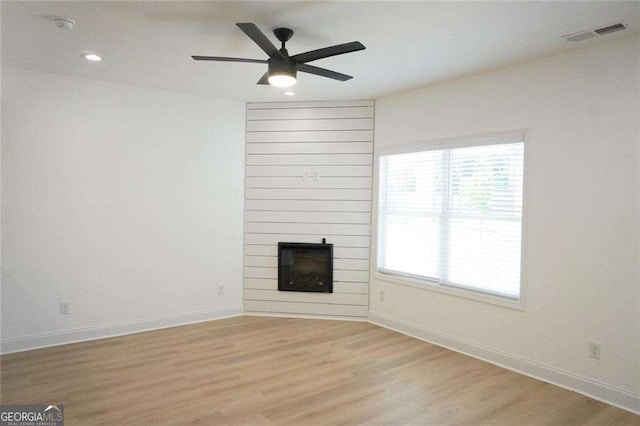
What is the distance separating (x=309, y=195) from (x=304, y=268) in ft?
3.19

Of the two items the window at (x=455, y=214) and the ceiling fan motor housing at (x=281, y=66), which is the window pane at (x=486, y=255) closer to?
the window at (x=455, y=214)

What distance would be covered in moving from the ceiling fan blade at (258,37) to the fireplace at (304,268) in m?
2.83

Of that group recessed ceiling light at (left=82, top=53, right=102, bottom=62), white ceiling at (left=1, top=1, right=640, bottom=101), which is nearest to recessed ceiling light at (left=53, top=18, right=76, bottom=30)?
white ceiling at (left=1, top=1, right=640, bottom=101)

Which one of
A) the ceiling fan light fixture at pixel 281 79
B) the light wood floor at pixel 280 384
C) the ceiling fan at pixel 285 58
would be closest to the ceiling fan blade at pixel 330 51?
the ceiling fan at pixel 285 58

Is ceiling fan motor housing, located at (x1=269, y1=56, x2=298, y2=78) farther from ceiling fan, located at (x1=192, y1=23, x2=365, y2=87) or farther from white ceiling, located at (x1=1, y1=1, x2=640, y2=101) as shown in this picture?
white ceiling, located at (x1=1, y1=1, x2=640, y2=101)

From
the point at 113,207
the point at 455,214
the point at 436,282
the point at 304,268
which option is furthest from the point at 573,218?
the point at 113,207

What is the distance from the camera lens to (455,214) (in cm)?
414

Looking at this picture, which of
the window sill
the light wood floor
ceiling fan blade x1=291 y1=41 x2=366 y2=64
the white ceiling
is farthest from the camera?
the window sill

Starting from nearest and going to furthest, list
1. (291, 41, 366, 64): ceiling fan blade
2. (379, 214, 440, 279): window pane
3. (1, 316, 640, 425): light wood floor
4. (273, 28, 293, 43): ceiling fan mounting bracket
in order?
(291, 41, 366, 64): ceiling fan blade < (1, 316, 640, 425): light wood floor < (273, 28, 293, 43): ceiling fan mounting bracket < (379, 214, 440, 279): window pane

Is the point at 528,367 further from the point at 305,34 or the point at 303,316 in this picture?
the point at 305,34

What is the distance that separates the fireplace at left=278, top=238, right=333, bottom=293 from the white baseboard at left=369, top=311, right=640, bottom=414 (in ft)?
3.13

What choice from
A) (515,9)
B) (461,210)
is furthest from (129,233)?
(515,9)

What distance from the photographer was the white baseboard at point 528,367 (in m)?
2.97

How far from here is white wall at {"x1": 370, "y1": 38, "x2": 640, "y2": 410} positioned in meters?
2.96
